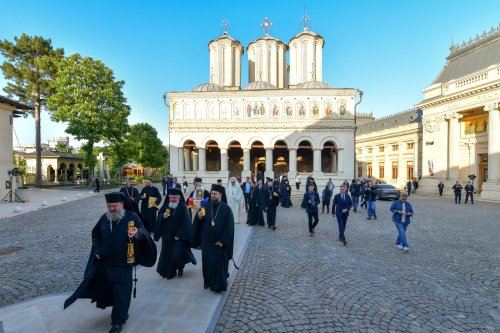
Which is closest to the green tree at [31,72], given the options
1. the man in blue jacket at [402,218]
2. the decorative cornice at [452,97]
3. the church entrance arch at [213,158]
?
the church entrance arch at [213,158]

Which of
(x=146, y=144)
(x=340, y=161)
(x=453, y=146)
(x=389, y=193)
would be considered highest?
(x=146, y=144)

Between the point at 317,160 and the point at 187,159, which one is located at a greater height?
the point at 187,159

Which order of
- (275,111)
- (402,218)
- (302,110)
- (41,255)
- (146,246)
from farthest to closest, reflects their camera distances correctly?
(275,111)
(302,110)
(402,218)
(41,255)
(146,246)

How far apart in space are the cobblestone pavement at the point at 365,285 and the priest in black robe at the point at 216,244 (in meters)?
0.43

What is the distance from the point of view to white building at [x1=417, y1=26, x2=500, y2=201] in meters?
24.0

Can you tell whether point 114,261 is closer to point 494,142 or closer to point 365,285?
point 365,285

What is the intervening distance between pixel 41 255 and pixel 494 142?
105ft

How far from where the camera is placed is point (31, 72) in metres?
30.4

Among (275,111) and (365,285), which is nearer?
(365,285)

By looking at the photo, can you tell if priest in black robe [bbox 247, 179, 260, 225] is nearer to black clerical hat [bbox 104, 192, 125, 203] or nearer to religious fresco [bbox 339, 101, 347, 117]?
black clerical hat [bbox 104, 192, 125, 203]

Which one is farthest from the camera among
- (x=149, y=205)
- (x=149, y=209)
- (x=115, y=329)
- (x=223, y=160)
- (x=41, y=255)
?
(x=223, y=160)

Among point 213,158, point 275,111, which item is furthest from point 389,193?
point 213,158

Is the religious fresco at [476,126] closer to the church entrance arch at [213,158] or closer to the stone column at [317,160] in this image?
the stone column at [317,160]

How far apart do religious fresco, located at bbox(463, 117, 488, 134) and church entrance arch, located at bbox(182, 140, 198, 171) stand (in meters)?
Result: 30.3
